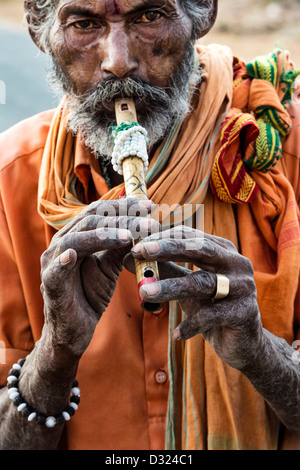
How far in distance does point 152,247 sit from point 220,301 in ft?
0.92

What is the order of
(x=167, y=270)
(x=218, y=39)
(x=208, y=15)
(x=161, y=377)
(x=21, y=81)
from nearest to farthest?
(x=167, y=270) → (x=161, y=377) → (x=208, y=15) → (x=21, y=81) → (x=218, y=39)

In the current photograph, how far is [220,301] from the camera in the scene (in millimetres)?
1745

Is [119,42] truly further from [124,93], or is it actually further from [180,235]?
[180,235]

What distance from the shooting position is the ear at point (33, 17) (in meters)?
2.49

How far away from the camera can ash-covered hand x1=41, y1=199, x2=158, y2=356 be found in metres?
1.66

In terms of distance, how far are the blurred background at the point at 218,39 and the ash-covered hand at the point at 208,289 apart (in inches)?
180

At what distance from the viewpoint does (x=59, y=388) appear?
212 cm

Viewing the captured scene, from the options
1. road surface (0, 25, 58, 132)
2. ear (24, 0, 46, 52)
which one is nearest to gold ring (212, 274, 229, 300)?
ear (24, 0, 46, 52)

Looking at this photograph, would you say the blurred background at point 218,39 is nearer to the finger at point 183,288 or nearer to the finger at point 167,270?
the finger at point 167,270

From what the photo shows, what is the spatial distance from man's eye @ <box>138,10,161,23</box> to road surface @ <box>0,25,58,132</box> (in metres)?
3.57

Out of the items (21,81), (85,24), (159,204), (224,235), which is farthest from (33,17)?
(21,81)

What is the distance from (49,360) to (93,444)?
20.8 inches

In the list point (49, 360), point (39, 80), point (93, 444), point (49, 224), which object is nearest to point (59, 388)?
point (49, 360)

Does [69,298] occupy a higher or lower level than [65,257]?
lower
